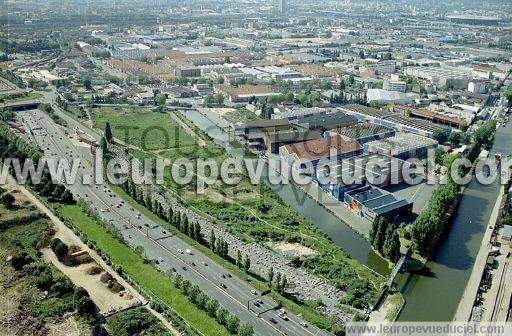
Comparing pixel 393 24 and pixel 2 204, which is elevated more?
pixel 393 24

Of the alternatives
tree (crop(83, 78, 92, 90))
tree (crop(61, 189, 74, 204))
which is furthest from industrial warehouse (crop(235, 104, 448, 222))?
tree (crop(83, 78, 92, 90))

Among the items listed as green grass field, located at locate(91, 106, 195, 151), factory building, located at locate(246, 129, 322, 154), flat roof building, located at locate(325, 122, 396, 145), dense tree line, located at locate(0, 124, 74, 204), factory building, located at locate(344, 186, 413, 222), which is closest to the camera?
factory building, located at locate(344, 186, 413, 222)

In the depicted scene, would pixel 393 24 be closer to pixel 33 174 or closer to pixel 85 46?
pixel 85 46

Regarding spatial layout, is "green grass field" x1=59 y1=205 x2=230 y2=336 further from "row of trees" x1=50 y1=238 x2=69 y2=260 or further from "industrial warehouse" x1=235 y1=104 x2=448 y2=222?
"industrial warehouse" x1=235 y1=104 x2=448 y2=222

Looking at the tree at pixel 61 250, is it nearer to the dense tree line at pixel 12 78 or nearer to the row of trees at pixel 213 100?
the row of trees at pixel 213 100

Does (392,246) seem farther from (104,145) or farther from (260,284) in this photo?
(104,145)

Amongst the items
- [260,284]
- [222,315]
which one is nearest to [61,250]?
[222,315]

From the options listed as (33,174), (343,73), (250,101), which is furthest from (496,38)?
(33,174)
